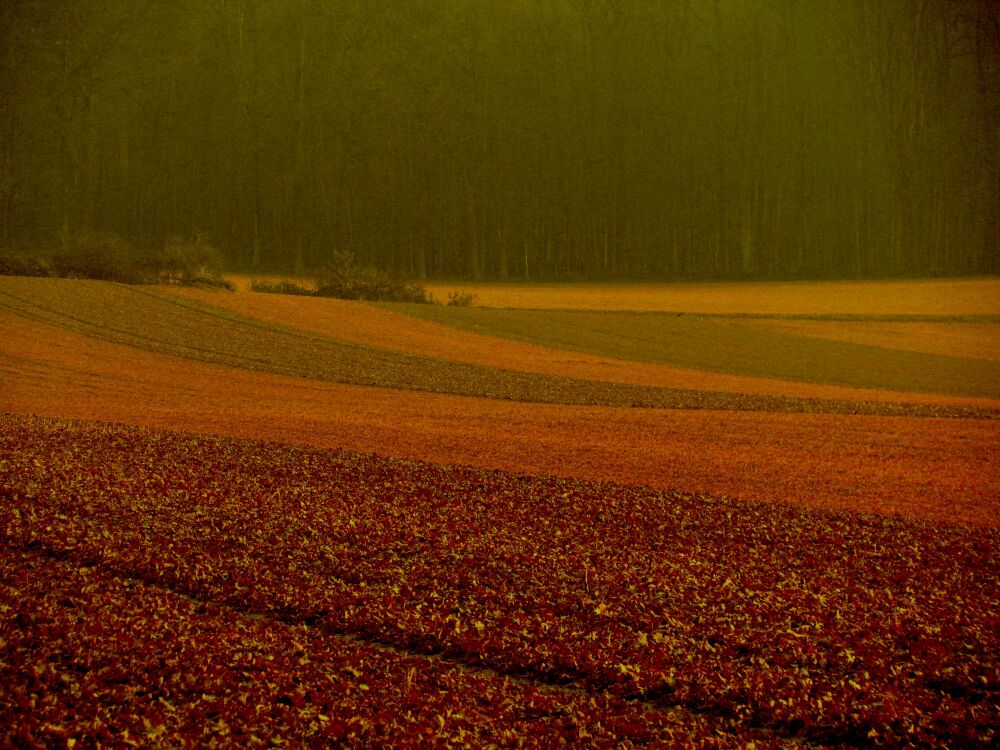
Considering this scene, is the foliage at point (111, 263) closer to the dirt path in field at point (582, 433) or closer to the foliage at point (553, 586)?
the dirt path in field at point (582, 433)

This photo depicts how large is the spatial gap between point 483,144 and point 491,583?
35.5 metres

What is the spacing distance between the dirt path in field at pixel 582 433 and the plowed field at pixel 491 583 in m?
0.09

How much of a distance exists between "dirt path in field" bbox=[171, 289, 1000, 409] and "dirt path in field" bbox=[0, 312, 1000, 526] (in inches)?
172

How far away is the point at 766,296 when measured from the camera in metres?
36.9

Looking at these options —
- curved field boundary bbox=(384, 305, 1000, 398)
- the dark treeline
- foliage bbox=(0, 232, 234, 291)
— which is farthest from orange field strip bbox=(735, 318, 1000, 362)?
foliage bbox=(0, 232, 234, 291)

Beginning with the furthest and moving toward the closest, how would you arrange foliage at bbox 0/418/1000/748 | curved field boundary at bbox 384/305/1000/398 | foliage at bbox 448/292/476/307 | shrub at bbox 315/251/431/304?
shrub at bbox 315/251/431/304, foliage at bbox 448/292/476/307, curved field boundary at bbox 384/305/1000/398, foliage at bbox 0/418/1000/748

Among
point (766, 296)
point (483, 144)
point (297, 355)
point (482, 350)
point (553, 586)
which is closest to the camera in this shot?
point (553, 586)

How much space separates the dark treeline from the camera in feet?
100

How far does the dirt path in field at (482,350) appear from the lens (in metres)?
18.7

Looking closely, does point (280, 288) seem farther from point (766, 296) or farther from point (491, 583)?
point (491, 583)

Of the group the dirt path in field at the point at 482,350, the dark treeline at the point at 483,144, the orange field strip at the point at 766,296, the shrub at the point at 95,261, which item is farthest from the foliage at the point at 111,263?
the orange field strip at the point at 766,296

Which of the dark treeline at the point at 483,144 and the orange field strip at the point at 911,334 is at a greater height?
the dark treeline at the point at 483,144

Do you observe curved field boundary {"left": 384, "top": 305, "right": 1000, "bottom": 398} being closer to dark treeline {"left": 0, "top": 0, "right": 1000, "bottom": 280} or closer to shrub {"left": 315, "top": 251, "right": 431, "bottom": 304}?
shrub {"left": 315, "top": 251, "right": 431, "bottom": 304}

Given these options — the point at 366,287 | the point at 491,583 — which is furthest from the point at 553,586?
the point at 366,287
